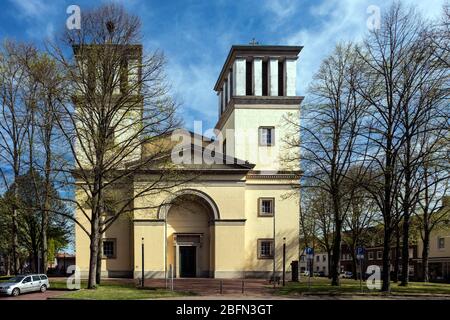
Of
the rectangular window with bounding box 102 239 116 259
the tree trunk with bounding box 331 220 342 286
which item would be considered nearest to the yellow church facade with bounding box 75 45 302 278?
the rectangular window with bounding box 102 239 116 259

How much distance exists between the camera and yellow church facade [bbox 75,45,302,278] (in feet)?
144

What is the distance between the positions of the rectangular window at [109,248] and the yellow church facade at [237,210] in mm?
100

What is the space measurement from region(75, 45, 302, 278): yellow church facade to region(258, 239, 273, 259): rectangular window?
0.10m

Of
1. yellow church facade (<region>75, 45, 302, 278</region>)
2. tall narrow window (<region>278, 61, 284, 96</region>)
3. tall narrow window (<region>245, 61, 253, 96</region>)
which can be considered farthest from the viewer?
tall narrow window (<region>245, 61, 253, 96</region>)

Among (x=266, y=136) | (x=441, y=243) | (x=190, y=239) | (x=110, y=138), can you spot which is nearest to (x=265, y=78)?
(x=266, y=136)

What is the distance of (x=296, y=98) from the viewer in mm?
49875

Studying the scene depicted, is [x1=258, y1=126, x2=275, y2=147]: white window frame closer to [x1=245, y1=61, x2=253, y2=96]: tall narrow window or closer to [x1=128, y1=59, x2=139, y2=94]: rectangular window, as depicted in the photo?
[x1=245, y1=61, x2=253, y2=96]: tall narrow window

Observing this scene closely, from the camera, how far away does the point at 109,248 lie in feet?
149

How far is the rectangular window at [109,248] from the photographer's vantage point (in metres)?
45.2

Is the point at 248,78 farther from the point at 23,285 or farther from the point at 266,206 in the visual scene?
the point at 23,285

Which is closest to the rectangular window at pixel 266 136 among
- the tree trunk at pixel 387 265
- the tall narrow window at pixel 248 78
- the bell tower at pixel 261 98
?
the bell tower at pixel 261 98

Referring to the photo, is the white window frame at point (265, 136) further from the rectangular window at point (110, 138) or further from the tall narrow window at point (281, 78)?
the rectangular window at point (110, 138)
